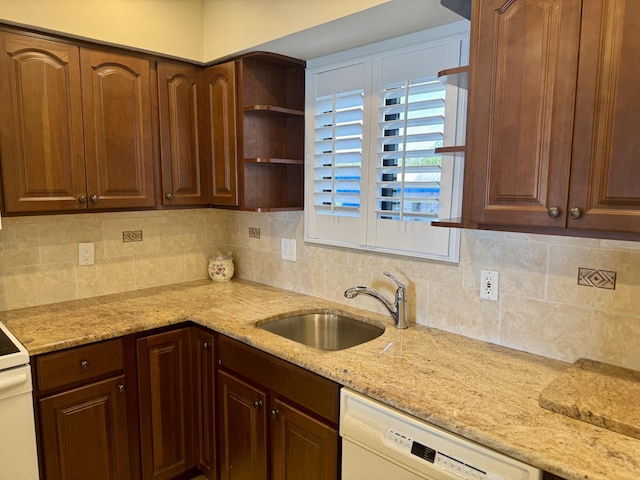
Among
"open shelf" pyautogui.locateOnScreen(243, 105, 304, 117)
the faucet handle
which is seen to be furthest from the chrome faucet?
"open shelf" pyautogui.locateOnScreen(243, 105, 304, 117)

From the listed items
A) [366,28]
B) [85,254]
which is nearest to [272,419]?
[85,254]

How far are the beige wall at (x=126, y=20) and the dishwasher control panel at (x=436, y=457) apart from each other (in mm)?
2013

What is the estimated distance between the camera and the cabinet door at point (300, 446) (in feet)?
5.04

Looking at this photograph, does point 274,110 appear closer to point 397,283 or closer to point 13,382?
point 397,283

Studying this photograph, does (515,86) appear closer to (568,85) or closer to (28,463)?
(568,85)

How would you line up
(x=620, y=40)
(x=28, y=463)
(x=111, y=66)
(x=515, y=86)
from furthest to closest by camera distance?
(x=111, y=66), (x=28, y=463), (x=515, y=86), (x=620, y=40)

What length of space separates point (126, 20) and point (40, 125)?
2.06 ft

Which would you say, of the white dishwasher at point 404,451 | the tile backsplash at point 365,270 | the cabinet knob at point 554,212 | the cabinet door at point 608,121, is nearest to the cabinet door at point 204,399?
the tile backsplash at point 365,270

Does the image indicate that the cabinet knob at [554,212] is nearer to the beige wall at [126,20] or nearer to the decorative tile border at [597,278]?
the decorative tile border at [597,278]

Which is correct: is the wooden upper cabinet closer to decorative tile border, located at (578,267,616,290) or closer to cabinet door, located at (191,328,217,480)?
cabinet door, located at (191,328,217,480)

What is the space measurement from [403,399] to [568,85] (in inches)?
38.4

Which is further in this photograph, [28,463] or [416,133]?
[416,133]

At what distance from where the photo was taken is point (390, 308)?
196cm

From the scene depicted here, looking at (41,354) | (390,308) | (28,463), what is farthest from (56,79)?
(390,308)
